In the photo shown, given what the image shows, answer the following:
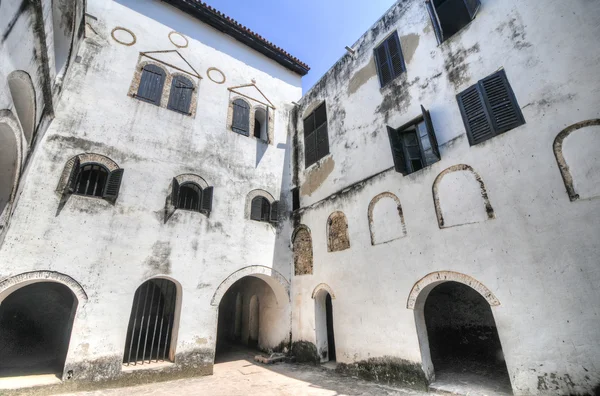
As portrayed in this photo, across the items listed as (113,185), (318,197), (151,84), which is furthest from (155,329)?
(151,84)

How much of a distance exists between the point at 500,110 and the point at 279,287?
24.0ft

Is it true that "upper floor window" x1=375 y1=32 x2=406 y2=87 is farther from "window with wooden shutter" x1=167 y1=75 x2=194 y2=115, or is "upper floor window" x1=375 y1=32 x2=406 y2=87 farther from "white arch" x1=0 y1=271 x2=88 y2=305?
"white arch" x1=0 y1=271 x2=88 y2=305

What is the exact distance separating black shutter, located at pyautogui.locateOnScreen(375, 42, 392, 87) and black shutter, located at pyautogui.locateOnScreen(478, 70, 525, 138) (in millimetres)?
2659

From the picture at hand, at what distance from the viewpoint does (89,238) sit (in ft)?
20.8

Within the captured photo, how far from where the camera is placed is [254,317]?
10289mm

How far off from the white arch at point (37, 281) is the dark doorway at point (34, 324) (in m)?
2.13

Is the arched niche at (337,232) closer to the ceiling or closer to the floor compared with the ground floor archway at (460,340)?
closer to the ceiling

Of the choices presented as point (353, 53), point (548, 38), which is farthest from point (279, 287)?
point (548, 38)

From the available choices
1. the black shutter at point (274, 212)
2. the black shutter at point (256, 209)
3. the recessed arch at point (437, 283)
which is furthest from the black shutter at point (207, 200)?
the recessed arch at point (437, 283)

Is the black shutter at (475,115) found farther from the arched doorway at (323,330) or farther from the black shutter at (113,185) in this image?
the black shutter at (113,185)

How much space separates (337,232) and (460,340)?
4560mm

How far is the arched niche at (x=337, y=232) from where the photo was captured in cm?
774

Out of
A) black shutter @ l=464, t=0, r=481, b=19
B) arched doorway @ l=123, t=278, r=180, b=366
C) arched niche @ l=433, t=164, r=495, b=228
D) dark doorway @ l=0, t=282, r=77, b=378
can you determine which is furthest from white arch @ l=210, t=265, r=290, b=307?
black shutter @ l=464, t=0, r=481, b=19

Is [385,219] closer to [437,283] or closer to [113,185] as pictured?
[437,283]
